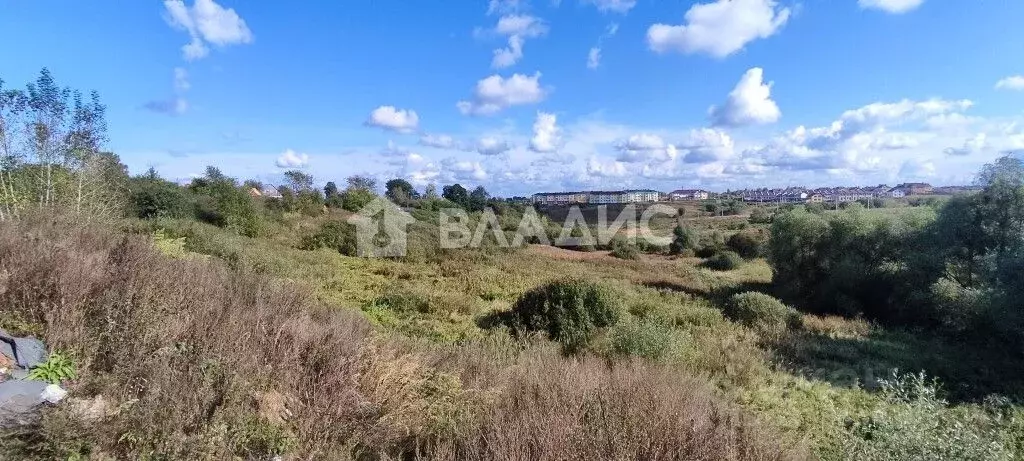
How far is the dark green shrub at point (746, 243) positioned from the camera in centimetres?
2848

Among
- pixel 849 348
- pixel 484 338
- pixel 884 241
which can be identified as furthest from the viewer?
pixel 884 241

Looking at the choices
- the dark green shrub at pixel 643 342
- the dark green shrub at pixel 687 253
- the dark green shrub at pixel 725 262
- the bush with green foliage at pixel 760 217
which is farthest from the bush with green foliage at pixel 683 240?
the dark green shrub at pixel 643 342

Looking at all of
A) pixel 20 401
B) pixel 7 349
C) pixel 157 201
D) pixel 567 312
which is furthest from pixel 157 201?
pixel 20 401

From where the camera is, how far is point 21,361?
2.95 meters

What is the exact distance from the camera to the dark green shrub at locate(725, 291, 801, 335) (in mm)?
10289

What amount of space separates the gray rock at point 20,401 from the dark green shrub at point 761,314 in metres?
10.5

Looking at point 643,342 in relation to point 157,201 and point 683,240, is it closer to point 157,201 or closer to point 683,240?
point 157,201

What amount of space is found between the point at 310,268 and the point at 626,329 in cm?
968

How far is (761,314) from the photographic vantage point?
1064 cm

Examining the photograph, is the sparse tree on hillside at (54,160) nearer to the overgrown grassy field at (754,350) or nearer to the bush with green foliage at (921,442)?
the overgrown grassy field at (754,350)

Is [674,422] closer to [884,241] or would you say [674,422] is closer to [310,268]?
[310,268]

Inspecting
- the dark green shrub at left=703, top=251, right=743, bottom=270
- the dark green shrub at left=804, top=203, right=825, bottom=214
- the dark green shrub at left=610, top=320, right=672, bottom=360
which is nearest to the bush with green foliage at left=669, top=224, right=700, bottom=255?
the dark green shrub at left=703, top=251, right=743, bottom=270

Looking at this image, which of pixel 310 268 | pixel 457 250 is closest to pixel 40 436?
pixel 310 268

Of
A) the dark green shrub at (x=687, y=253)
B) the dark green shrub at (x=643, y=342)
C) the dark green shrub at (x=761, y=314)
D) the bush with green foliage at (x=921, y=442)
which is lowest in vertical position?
the dark green shrub at (x=687, y=253)
